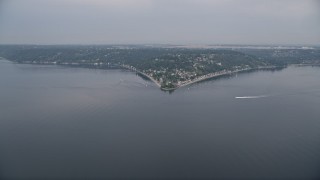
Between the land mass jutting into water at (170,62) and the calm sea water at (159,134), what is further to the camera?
the land mass jutting into water at (170,62)

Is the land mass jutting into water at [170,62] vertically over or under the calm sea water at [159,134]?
over

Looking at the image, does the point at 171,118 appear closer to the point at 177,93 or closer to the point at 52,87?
the point at 177,93

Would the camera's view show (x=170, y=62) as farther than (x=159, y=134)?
Yes

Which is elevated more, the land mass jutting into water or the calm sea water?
the land mass jutting into water

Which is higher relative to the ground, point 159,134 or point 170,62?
point 170,62

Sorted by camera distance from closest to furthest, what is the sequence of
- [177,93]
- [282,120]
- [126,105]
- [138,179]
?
[138,179], [282,120], [126,105], [177,93]

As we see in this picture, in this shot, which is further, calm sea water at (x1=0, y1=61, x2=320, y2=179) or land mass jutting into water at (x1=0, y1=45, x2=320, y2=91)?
land mass jutting into water at (x1=0, y1=45, x2=320, y2=91)

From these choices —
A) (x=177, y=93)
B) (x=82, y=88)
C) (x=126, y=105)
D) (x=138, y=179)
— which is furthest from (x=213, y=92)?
(x=138, y=179)

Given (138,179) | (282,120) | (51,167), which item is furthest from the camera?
(282,120)
